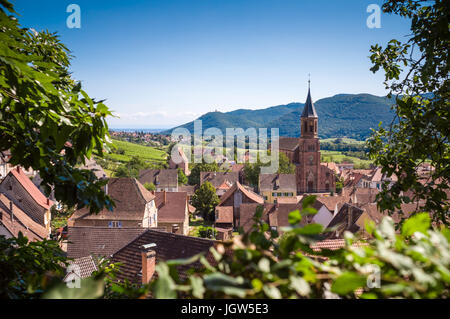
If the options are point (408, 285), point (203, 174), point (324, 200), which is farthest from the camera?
point (203, 174)

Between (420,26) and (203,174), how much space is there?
6175cm

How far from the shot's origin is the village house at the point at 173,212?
33594 mm

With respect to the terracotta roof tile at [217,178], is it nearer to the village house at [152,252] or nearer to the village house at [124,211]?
the village house at [124,211]

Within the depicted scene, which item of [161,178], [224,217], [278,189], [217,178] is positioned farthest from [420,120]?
[161,178]

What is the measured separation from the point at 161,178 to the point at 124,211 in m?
36.2

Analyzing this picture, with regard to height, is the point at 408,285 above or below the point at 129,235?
above

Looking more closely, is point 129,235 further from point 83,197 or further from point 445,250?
point 445,250

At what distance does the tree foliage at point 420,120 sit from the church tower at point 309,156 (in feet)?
227

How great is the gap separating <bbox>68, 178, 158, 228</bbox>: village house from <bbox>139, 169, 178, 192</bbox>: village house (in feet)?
110

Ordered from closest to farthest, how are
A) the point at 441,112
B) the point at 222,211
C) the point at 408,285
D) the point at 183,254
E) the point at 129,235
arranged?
the point at 408,285 < the point at 441,112 < the point at 183,254 < the point at 129,235 < the point at 222,211

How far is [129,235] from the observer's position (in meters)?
16.8

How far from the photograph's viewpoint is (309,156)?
7419 cm

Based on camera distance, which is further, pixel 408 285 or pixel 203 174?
pixel 203 174
